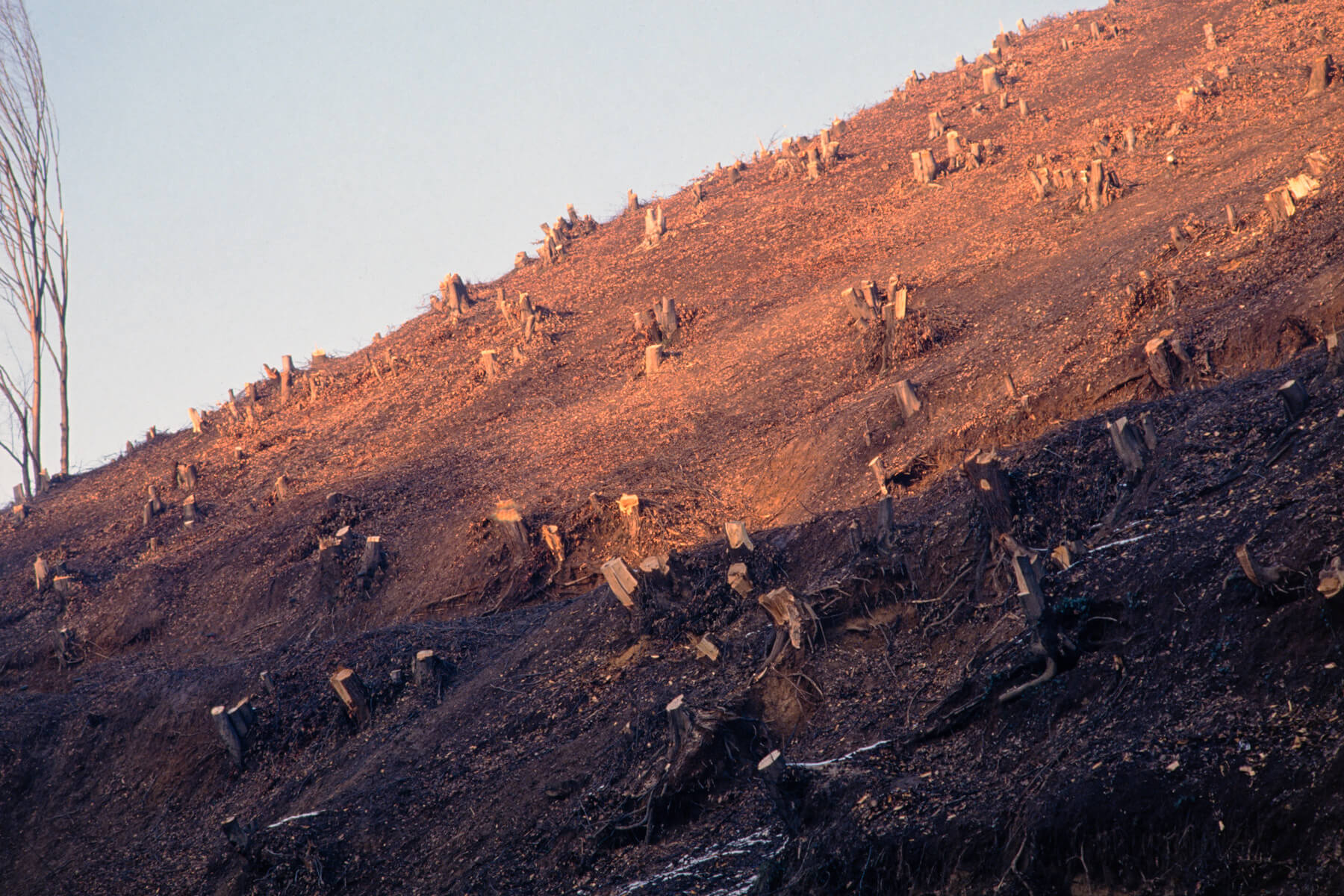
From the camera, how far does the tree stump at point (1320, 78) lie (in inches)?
709

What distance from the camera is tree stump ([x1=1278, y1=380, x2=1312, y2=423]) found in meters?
7.36

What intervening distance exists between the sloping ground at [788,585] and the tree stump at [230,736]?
0.17 metres

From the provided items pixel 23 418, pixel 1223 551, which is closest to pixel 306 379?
pixel 23 418

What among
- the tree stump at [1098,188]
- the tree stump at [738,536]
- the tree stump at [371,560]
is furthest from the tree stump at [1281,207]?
the tree stump at [371,560]

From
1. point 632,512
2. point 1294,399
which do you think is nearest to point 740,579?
point 632,512

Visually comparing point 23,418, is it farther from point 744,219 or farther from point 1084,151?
point 1084,151

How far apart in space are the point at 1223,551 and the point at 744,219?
1972 centimetres

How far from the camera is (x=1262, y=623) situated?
17.4 feet

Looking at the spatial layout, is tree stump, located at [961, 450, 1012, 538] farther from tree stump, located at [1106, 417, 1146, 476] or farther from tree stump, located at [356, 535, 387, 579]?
tree stump, located at [356, 535, 387, 579]

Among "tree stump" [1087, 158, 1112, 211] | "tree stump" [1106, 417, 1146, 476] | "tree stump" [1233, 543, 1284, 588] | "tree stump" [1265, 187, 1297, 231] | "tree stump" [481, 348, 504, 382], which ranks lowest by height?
"tree stump" [1233, 543, 1284, 588]

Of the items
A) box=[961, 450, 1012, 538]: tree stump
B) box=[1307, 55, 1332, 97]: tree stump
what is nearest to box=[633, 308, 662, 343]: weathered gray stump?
box=[961, 450, 1012, 538]: tree stump

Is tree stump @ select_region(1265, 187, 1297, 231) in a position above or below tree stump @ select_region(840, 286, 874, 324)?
below

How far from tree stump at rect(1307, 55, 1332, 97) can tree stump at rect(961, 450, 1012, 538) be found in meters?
14.7

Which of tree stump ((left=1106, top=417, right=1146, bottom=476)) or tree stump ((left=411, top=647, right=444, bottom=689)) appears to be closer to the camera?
tree stump ((left=1106, top=417, right=1146, bottom=476))
